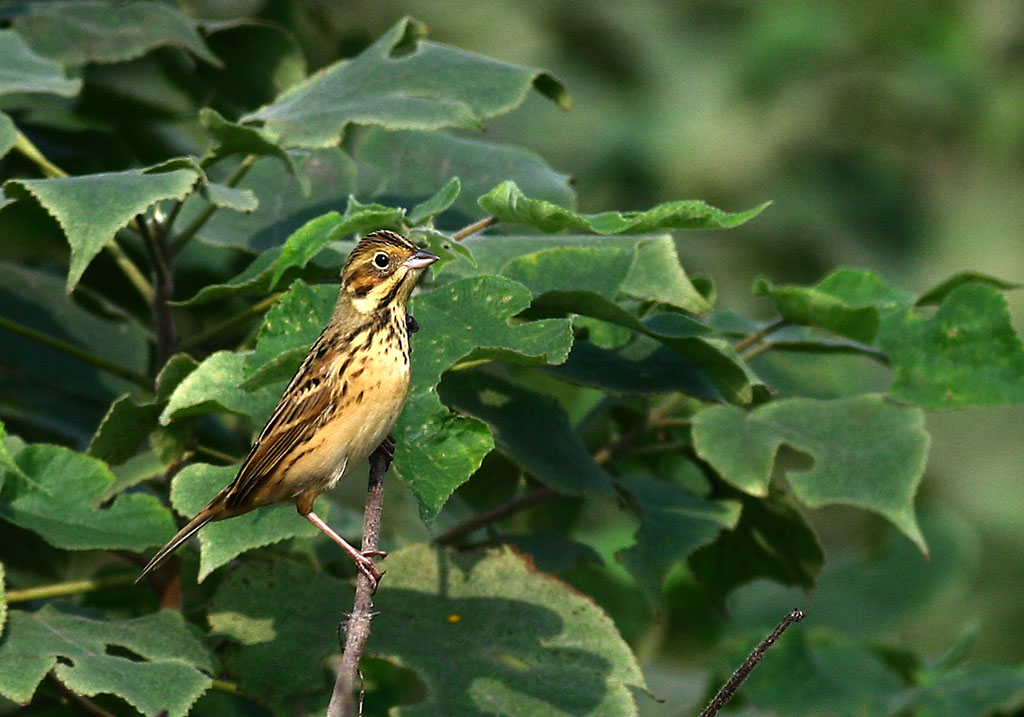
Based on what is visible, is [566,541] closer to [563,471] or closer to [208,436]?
[563,471]

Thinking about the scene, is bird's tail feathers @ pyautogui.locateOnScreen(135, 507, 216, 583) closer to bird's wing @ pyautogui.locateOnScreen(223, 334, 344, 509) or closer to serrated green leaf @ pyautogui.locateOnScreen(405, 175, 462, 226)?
bird's wing @ pyautogui.locateOnScreen(223, 334, 344, 509)

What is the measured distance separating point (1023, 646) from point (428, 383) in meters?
4.95

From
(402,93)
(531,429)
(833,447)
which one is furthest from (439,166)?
(833,447)

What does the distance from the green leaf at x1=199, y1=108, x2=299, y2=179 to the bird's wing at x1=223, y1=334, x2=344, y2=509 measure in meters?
0.31

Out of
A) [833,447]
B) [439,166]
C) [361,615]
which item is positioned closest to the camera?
[361,615]

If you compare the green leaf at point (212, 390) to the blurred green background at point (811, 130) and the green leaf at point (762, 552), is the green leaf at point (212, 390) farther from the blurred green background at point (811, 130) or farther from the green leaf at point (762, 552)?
the blurred green background at point (811, 130)

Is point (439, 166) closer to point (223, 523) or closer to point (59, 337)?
point (59, 337)

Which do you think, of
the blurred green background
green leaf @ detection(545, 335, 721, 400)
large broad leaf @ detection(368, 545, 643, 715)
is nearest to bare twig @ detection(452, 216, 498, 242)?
green leaf @ detection(545, 335, 721, 400)

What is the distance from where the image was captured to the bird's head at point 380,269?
75.6 inches

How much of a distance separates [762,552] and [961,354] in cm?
47

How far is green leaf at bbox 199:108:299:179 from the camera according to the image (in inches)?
78.2

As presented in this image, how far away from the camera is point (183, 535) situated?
1921 millimetres

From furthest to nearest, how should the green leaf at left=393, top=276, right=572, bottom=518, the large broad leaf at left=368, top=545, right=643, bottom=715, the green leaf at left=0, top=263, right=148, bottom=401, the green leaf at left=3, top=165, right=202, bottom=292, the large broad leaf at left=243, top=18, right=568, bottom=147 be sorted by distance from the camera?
the green leaf at left=0, top=263, right=148, bottom=401 → the large broad leaf at left=243, top=18, right=568, bottom=147 → the large broad leaf at left=368, top=545, right=643, bottom=715 → the green leaf at left=3, top=165, right=202, bottom=292 → the green leaf at left=393, top=276, right=572, bottom=518

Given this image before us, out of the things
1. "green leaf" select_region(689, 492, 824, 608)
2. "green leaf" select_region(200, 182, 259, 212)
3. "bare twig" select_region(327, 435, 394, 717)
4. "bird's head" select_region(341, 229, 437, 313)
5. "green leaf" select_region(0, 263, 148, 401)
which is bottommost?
"green leaf" select_region(689, 492, 824, 608)
